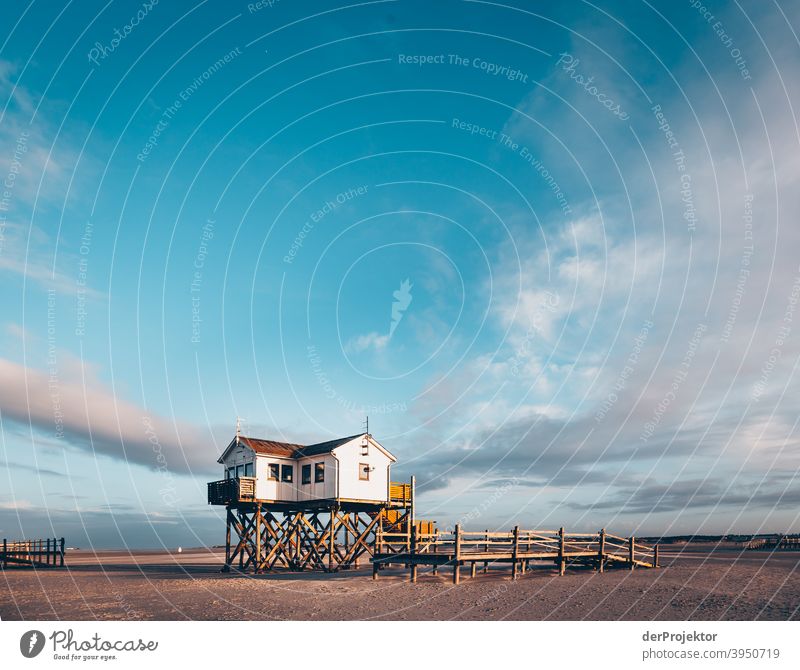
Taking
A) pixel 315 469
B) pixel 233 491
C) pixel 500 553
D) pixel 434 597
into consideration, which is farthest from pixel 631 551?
pixel 233 491

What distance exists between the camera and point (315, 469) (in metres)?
41.2

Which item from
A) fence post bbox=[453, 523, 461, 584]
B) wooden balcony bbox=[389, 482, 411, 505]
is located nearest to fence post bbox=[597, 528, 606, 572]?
fence post bbox=[453, 523, 461, 584]

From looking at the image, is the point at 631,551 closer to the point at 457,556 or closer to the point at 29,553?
the point at 457,556

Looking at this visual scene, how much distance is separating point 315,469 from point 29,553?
24979 millimetres

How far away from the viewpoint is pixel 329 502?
4016cm

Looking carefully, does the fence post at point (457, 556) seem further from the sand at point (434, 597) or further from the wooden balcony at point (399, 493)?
the wooden balcony at point (399, 493)

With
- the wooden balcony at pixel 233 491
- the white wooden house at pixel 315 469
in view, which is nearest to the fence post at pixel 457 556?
the white wooden house at pixel 315 469

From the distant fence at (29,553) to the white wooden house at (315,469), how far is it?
1764 centimetres
